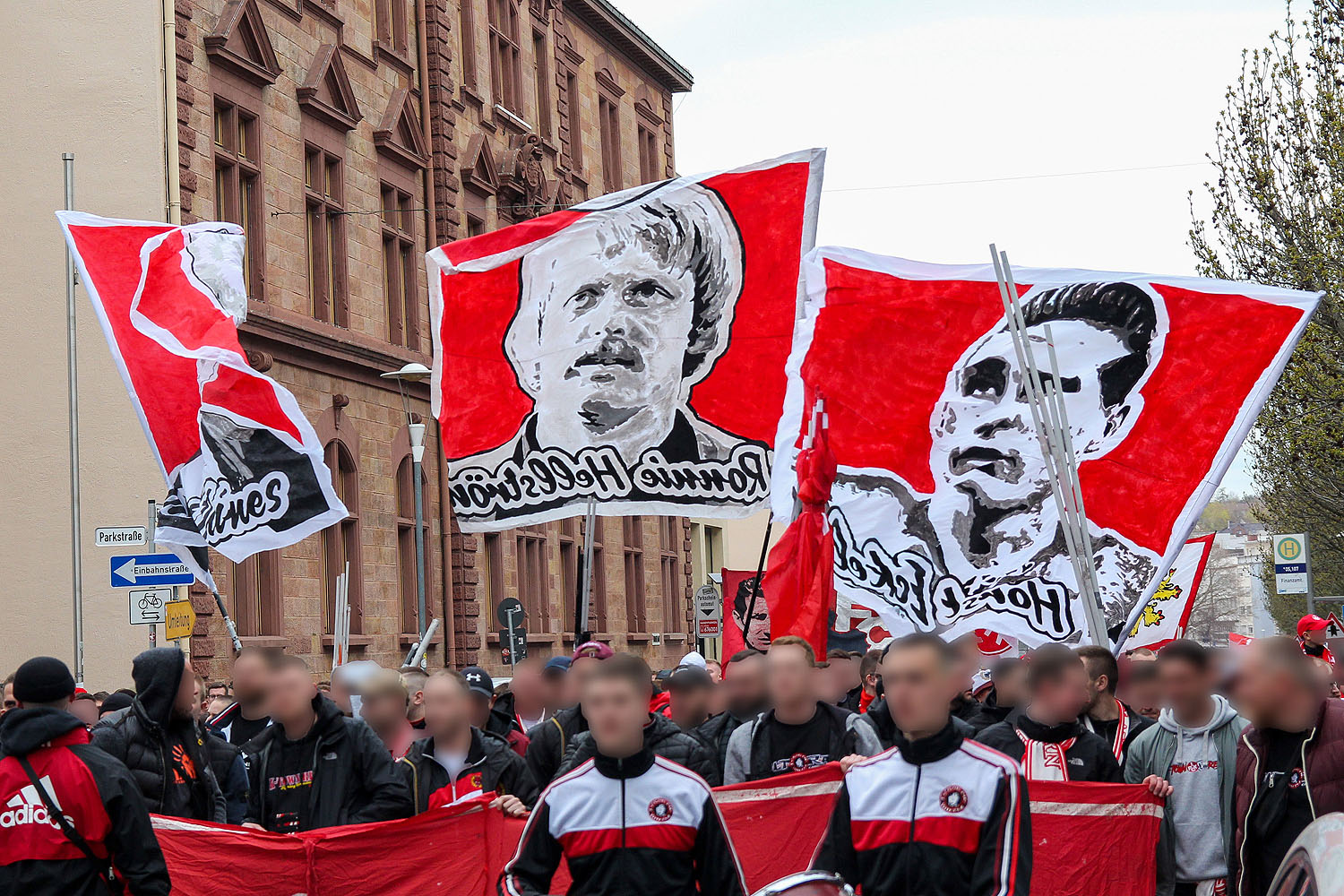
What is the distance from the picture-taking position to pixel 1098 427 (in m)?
10.2

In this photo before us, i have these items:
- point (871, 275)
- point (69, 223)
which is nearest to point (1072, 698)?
point (871, 275)

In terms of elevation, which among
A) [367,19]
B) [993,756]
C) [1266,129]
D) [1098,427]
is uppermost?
[367,19]

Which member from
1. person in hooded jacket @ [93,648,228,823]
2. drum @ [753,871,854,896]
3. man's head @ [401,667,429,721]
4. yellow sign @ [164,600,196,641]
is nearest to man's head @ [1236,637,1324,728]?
drum @ [753,871,854,896]

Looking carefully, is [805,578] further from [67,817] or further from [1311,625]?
[1311,625]

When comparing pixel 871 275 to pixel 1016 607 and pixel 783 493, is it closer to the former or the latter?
pixel 783 493

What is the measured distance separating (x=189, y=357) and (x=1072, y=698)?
7.31 meters

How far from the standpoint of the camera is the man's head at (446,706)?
26.1 feet

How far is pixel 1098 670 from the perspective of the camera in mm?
8125

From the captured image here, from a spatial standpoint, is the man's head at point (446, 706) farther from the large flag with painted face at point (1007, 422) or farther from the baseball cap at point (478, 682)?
the large flag with painted face at point (1007, 422)

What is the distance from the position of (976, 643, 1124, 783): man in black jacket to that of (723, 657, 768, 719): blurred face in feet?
3.89

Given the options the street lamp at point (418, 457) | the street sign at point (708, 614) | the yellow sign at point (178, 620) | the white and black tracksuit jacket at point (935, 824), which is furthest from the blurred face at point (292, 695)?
the street sign at point (708, 614)

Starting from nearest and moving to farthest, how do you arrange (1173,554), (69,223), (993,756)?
(993,756) → (1173,554) → (69,223)

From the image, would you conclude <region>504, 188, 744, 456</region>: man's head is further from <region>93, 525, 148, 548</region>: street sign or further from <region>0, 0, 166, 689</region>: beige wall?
<region>0, 0, 166, 689</region>: beige wall

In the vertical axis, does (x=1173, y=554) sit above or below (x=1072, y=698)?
above
